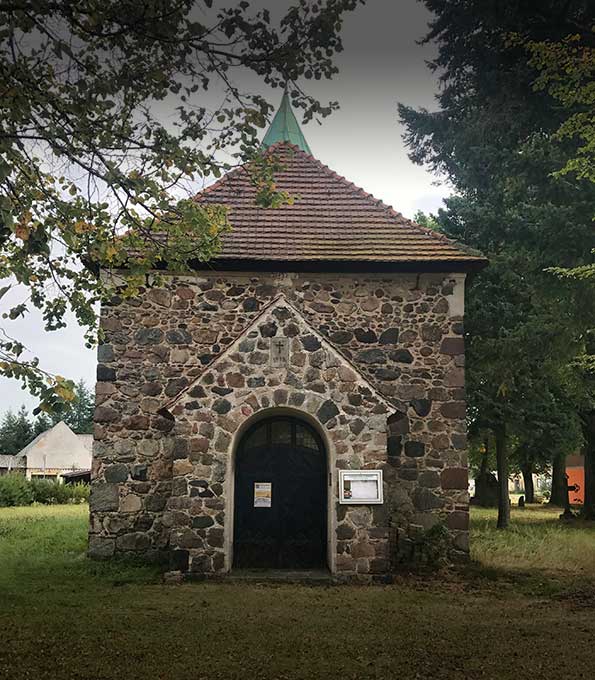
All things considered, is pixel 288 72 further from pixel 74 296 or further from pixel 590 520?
pixel 590 520

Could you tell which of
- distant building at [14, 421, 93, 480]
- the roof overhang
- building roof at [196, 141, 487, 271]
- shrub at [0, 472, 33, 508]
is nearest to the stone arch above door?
the roof overhang

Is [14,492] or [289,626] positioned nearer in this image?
[289,626]

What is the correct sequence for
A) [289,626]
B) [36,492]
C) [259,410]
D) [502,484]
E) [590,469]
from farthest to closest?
[36,492], [590,469], [502,484], [259,410], [289,626]

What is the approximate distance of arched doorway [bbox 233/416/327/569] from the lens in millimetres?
10992

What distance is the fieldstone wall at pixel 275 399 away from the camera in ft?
32.6

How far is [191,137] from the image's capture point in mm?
7145

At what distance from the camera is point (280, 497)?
11.2 metres

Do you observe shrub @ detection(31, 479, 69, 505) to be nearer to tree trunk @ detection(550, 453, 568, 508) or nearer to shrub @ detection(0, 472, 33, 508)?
shrub @ detection(0, 472, 33, 508)

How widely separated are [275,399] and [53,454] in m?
49.8

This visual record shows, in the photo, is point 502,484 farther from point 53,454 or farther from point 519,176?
point 53,454

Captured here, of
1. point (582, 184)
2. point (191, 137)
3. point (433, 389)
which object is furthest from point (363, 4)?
point (582, 184)

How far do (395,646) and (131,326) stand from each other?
717cm

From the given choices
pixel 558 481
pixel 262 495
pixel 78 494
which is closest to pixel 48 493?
pixel 78 494

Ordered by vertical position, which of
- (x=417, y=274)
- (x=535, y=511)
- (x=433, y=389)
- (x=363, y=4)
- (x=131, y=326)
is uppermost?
(x=363, y=4)
